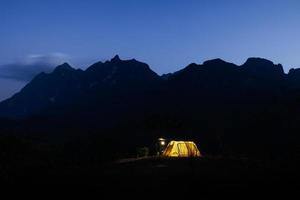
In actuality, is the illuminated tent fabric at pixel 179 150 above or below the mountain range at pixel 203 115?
below

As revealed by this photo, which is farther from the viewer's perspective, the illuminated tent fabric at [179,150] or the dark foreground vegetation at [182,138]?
the illuminated tent fabric at [179,150]

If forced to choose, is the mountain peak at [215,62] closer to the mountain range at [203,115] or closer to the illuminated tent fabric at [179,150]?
→ the mountain range at [203,115]

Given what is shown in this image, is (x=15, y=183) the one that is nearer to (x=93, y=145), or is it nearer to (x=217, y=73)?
(x=93, y=145)

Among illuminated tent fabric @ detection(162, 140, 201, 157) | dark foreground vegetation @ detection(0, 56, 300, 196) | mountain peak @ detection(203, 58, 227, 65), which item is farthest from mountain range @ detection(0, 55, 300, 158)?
illuminated tent fabric @ detection(162, 140, 201, 157)

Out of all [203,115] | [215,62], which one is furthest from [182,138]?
[215,62]

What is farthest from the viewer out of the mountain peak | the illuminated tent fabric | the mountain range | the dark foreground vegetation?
the mountain peak

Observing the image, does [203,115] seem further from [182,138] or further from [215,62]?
[215,62]

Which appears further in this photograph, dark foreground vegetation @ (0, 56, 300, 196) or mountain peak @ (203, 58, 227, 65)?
mountain peak @ (203, 58, 227, 65)

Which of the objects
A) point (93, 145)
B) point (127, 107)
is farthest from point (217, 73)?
point (93, 145)

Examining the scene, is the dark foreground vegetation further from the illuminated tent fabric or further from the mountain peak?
the illuminated tent fabric

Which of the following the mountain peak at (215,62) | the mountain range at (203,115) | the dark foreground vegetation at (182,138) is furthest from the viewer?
the mountain peak at (215,62)

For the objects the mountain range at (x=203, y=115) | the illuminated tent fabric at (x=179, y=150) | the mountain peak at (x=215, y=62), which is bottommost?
the illuminated tent fabric at (x=179, y=150)

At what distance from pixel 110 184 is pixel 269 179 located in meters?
→ 9.77

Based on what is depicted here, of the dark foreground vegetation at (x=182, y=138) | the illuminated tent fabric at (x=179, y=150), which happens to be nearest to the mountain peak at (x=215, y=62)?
the dark foreground vegetation at (x=182, y=138)
